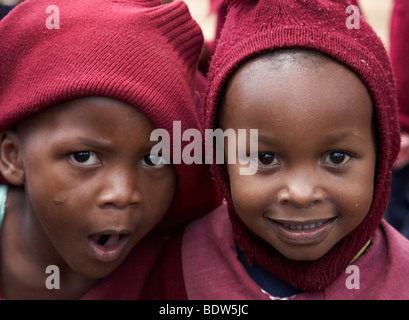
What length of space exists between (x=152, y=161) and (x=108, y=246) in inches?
10.8

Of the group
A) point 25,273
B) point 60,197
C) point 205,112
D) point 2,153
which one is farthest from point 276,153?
point 25,273

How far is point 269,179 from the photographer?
1.33 meters

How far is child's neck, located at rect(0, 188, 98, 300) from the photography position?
1678 millimetres

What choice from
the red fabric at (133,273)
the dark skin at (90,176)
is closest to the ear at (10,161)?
the dark skin at (90,176)

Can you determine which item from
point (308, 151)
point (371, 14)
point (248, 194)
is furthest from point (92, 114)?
point (371, 14)

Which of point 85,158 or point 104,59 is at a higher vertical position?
point 104,59

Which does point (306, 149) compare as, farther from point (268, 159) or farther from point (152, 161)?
point (152, 161)

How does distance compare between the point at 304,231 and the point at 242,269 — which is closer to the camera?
the point at 304,231

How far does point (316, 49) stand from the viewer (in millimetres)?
1305

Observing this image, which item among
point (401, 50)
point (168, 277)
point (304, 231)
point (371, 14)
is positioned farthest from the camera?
point (371, 14)

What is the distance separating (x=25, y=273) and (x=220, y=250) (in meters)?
0.59

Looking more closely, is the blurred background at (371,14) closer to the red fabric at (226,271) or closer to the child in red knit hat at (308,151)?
the red fabric at (226,271)

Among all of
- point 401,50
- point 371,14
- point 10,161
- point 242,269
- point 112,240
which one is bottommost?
point 242,269

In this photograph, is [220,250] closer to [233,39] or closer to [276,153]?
[276,153]
